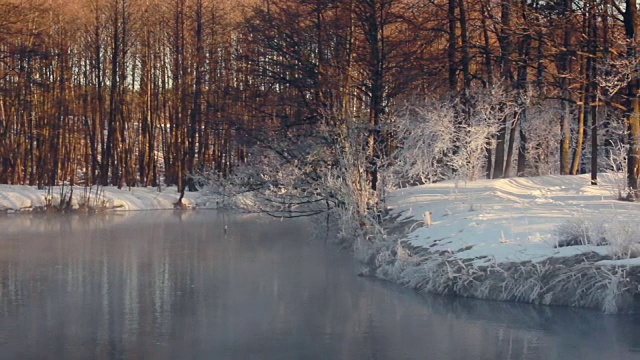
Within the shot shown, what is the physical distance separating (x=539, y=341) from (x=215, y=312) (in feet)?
17.7

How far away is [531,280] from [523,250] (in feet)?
2.90

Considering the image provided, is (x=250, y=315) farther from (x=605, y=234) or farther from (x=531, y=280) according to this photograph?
(x=605, y=234)

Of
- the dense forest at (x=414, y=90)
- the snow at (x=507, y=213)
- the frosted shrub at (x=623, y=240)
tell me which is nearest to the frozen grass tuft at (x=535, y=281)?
the snow at (x=507, y=213)

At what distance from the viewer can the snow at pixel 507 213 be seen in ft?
54.2

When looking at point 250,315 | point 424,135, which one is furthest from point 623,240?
point 424,135

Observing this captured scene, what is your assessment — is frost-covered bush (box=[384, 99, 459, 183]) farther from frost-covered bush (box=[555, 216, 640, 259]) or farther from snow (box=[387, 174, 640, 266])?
frost-covered bush (box=[555, 216, 640, 259])

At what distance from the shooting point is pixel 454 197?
2316cm

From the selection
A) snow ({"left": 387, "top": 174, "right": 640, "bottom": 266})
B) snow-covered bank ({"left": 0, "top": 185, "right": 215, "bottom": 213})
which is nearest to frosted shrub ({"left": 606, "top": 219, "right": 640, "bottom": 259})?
snow ({"left": 387, "top": 174, "right": 640, "bottom": 266})

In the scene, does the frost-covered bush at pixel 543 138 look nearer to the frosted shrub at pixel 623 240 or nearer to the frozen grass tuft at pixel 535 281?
the frozen grass tuft at pixel 535 281

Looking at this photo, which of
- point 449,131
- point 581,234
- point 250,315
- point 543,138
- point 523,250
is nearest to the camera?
point 250,315

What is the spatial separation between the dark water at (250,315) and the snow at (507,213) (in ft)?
4.36

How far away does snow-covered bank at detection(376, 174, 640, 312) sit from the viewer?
49.1 ft

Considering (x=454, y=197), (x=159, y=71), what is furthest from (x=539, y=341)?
(x=159, y=71)

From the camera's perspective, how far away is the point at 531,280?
15500mm
